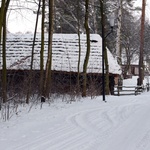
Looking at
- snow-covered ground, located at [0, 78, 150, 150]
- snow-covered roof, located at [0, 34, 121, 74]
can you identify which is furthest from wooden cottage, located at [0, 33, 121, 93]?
snow-covered ground, located at [0, 78, 150, 150]

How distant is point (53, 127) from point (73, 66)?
11322mm

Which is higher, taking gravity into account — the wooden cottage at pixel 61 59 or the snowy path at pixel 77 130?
the wooden cottage at pixel 61 59

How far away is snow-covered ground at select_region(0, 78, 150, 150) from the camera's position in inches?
236

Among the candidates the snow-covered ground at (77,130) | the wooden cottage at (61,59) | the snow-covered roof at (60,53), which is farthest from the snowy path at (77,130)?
the snow-covered roof at (60,53)

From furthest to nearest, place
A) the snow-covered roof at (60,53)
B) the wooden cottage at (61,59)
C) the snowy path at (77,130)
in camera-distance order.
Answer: the snow-covered roof at (60,53) → the wooden cottage at (61,59) → the snowy path at (77,130)

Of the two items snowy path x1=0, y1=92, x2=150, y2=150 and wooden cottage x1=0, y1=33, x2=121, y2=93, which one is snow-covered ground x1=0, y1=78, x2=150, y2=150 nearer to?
snowy path x1=0, y1=92, x2=150, y2=150

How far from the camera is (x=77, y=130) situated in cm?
736

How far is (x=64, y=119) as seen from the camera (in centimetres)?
895

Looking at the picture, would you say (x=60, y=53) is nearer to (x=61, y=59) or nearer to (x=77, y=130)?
(x=61, y=59)

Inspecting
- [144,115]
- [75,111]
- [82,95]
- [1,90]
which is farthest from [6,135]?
[82,95]

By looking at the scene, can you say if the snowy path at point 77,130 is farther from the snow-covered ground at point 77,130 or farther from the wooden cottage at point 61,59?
the wooden cottage at point 61,59

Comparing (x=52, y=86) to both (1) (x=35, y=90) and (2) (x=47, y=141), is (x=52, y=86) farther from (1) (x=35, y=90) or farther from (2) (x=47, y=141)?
(2) (x=47, y=141)

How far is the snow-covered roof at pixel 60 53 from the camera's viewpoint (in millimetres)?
18844

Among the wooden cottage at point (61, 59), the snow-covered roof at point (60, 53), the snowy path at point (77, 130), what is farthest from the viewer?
the snow-covered roof at point (60, 53)
